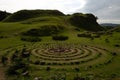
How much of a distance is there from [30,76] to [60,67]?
A: 837 centimetres

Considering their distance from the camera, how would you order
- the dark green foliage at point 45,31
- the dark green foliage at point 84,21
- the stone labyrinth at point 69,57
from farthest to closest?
the dark green foliage at point 84,21 < the dark green foliage at point 45,31 < the stone labyrinth at point 69,57

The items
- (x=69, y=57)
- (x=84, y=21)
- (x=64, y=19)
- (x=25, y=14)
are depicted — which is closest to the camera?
(x=69, y=57)

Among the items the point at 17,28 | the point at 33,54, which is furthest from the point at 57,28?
the point at 33,54

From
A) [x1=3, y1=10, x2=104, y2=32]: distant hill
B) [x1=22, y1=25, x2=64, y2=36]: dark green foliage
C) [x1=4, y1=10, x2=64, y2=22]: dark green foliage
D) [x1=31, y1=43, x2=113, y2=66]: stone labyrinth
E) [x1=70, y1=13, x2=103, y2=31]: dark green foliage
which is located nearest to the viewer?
[x1=31, y1=43, x2=113, y2=66]: stone labyrinth

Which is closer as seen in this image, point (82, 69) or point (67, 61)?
point (82, 69)

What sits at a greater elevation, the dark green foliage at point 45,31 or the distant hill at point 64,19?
the distant hill at point 64,19

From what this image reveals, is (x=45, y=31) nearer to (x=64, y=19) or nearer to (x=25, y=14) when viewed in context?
(x=64, y=19)

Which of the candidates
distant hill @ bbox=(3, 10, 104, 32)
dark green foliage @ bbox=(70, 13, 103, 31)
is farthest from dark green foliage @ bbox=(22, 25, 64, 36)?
dark green foliage @ bbox=(70, 13, 103, 31)

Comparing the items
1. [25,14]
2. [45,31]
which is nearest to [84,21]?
[25,14]

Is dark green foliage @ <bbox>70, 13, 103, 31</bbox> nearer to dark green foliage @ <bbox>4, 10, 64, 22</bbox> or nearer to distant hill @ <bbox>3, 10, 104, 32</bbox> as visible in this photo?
distant hill @ <bbox>3, 10, 104, 32</bbox>

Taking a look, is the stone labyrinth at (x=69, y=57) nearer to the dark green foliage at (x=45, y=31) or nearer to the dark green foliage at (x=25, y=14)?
the dark green foliage at (x=45, y=31)

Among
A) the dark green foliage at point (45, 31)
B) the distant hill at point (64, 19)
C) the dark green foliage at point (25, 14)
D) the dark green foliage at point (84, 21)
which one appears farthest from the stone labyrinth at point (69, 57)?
the dark green foliage at point (25, 14)

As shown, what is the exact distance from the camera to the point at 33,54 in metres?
53.7

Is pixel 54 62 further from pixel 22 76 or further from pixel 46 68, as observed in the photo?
pixel 22 76
